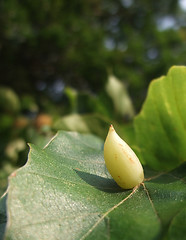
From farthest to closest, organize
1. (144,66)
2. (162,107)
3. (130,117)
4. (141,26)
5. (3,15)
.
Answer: (141,26), (144,66), (3,15), (130,117), (162,107)

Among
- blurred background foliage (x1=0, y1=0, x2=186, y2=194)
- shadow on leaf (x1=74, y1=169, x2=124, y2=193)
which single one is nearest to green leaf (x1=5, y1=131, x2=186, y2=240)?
shadow on leaf (x1=74, y1=169, x2=124, y2=193)

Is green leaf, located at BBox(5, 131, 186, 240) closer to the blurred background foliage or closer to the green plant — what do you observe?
the green plant

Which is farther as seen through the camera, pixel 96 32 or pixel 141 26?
pixel 141 26

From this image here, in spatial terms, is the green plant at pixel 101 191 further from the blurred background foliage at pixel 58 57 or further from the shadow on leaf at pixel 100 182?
the blurred background foliage at pixel 58 57

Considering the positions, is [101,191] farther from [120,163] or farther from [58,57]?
[58,57]

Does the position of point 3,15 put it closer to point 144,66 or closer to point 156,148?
point 144,66

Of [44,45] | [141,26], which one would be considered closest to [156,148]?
[44,45]

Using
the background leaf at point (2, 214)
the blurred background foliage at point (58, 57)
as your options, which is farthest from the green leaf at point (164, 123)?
the blurred background foliage at point (58, 57)
